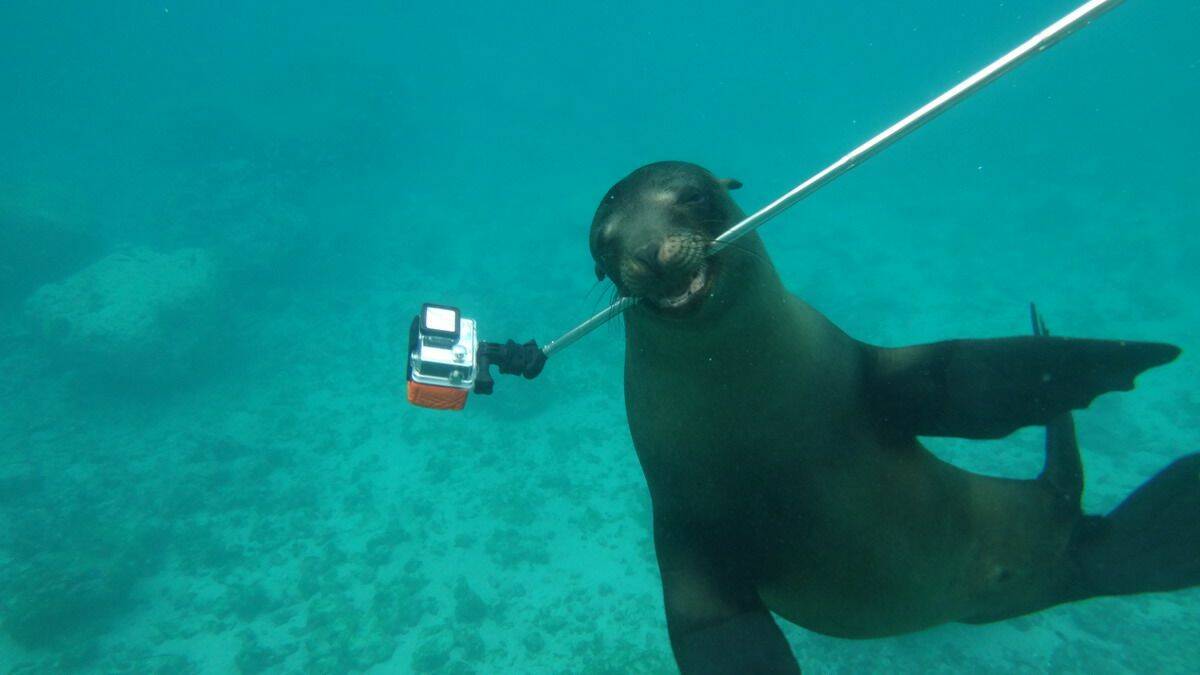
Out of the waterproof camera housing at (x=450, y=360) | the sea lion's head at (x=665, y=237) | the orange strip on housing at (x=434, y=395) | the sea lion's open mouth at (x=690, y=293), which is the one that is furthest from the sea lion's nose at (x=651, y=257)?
the orange strip on housing at (x=434, y=395)

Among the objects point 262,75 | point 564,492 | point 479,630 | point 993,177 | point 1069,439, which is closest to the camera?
point 1069,439

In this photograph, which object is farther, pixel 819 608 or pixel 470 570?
pixel 470 570

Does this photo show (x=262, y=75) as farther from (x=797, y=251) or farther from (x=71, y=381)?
(x=797, y=251)

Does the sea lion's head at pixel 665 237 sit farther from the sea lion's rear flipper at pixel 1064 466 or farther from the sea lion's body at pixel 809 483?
the sea lion's rear flipper at pixel 1064 466

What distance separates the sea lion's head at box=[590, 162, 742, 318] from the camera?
74.9 inches

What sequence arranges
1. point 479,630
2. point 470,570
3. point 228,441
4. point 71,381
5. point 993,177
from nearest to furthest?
point 479,630, point 470,570, point 228,441, point 71,381, point 993,177

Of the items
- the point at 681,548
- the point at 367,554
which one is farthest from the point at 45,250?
the point at 681,548

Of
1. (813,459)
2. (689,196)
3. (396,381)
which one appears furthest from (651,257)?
(396,381)

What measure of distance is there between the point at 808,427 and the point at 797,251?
56.9 feet

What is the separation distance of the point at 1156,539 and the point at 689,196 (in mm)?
2408

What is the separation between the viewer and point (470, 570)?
29.2ft

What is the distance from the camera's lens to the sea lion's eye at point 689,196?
2.07 meters

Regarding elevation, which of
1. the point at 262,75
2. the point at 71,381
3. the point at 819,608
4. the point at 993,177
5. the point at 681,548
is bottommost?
the point at 819,608

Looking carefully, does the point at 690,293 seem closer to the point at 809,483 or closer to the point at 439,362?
the point at 809,483
